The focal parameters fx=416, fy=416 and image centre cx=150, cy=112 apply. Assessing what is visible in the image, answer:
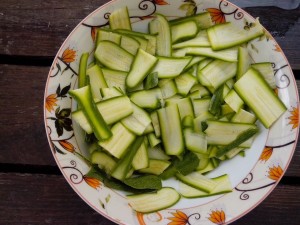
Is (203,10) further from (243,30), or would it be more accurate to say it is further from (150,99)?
(150,99)

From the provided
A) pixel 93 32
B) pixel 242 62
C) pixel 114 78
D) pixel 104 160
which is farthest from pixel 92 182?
pixel 242 62

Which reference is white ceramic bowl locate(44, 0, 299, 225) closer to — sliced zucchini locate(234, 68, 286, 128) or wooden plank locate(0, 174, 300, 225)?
sliced zucchini locate(234, 68, 286, 128)

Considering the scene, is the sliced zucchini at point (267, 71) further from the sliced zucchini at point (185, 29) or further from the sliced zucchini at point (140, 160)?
the sliced zucchini at point (140, 160)

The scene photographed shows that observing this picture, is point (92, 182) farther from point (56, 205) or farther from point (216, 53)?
point (216, 53)

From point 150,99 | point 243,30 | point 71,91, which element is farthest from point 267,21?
point 71,91

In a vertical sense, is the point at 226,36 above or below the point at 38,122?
above

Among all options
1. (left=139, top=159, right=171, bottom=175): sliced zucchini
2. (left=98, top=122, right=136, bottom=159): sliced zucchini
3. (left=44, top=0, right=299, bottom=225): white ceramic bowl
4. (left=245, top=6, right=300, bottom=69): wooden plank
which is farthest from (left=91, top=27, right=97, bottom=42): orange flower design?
(left=245, top=6, right=300, bottom=69): wooden plank

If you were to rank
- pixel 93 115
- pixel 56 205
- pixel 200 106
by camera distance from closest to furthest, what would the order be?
1. pixel 93 115
2. pixel 200 106
3. pixel 56 205
